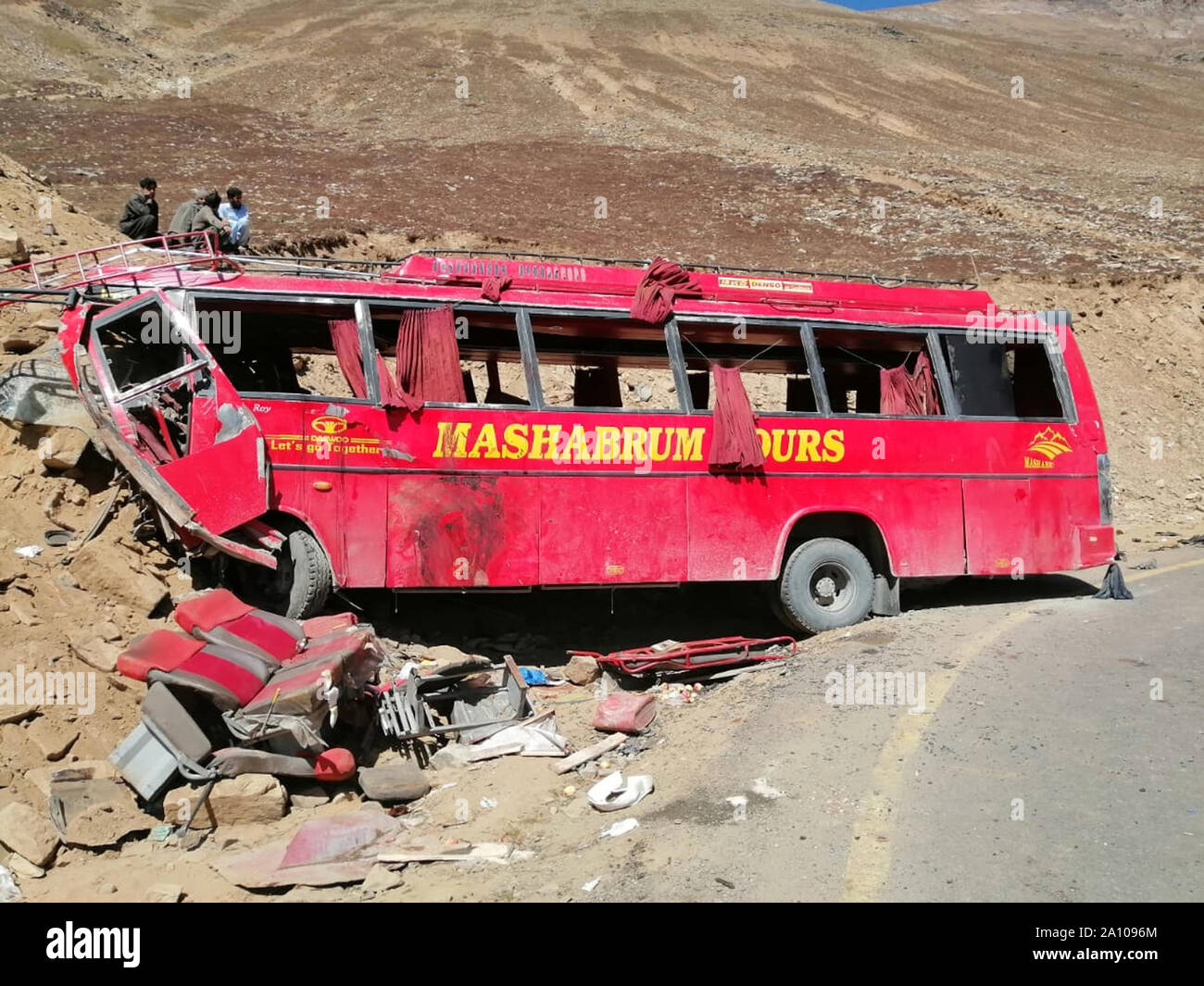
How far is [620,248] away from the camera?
23812mm

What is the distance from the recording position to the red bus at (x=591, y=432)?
7695mm

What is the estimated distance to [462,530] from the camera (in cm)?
810

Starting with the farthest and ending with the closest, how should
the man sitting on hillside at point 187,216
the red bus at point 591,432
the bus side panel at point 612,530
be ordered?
the man sitting on hillside at point 187,216, the bus side panel at point 612,530, the red bus at point 591,432

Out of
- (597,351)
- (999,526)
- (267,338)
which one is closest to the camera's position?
(267,338)

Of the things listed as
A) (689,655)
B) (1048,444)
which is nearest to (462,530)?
(689,655)

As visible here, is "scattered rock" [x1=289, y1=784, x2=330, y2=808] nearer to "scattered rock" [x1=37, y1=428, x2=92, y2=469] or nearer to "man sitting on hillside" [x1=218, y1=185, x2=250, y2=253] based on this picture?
"scattered rock" [x1=37, y1=428, x2=92, y2=469]

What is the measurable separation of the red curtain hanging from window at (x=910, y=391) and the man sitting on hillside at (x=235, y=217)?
7865 millimetres

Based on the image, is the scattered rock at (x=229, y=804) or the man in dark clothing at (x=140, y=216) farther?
the man in dark clothing at (x=140, y=216)

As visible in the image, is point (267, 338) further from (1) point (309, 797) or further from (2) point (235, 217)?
(2) point (235, 217)

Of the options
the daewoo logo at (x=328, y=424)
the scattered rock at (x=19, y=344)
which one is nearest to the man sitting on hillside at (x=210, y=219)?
the scattered rock at (x=19, y=344)

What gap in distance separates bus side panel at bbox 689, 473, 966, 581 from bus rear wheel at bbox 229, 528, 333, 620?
315 centimetres

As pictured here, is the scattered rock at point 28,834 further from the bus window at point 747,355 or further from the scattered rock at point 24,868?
the bus window at point 747,355

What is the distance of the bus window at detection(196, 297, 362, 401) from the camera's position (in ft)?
25.9

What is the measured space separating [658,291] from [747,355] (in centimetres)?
156
